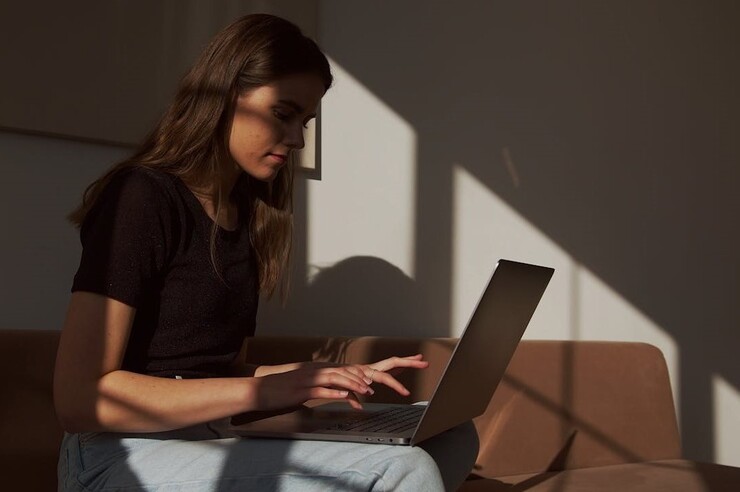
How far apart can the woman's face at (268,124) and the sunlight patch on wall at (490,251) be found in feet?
4.26

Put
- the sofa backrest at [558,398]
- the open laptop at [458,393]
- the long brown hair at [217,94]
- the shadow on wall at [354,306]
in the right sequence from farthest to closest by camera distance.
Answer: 1. the shadow on wall at [354,306]
2. the sofa backrest at [558,398]
3. the long brown hair at [217,94]
4. the open laptop at [458,393]

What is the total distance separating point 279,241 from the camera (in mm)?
2008

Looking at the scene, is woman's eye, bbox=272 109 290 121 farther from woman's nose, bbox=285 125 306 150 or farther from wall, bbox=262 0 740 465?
wall, bbox=262 0 740 465

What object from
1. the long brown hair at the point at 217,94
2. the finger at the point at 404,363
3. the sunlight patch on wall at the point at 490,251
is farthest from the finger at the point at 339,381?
the sunlight patch on wall at the point at 490,251

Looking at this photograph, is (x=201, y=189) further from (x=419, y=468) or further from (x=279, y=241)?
(x=419, y=468)

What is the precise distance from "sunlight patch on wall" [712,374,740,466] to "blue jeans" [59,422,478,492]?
239 centimetres

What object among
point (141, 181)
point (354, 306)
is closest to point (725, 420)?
point (354, 306)

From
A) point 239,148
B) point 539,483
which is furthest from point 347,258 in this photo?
point 239,148

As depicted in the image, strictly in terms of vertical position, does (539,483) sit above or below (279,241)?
below

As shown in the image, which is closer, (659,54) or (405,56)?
(405,56)

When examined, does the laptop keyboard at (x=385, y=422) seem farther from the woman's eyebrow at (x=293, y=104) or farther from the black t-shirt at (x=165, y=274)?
the woman's eyebrow at (x=293, y=104)

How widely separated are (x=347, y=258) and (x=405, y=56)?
0.63m

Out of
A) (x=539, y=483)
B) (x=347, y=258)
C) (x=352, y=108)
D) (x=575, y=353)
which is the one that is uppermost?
(x=352, y=108)

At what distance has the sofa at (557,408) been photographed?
2.38 metres
